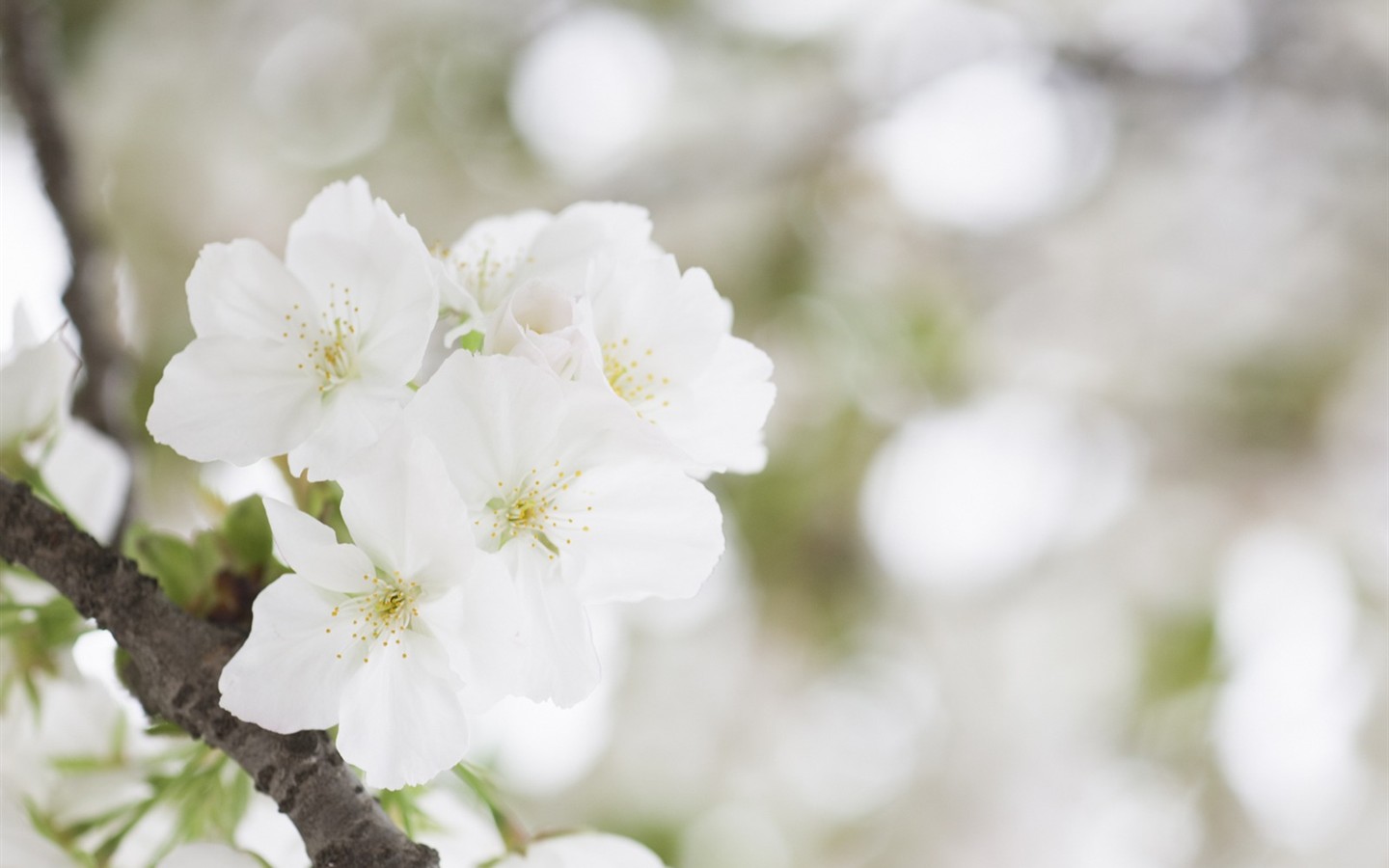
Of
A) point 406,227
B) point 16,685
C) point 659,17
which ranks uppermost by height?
point 659,17

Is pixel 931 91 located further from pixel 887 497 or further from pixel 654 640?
pixel 654 640

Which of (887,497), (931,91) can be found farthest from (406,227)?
(887,497)

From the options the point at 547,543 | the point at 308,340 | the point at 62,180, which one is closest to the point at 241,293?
the point at 308,340

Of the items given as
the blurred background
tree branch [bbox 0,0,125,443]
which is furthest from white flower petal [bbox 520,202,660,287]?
the blurred background

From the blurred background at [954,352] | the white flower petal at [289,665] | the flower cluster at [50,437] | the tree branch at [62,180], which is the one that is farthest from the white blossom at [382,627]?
the blurred background at [954,352]

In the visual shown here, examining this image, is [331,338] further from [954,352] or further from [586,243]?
[954,352]

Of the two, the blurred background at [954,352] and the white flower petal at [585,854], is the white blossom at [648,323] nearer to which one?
the white flower petal at [585,854]
